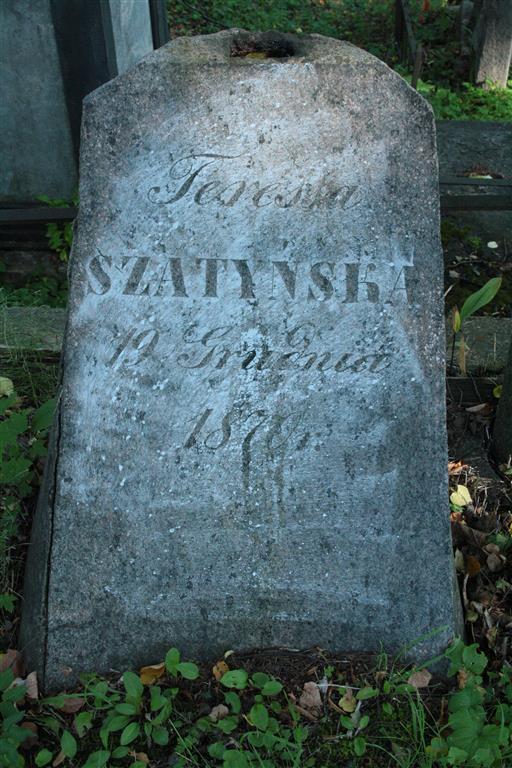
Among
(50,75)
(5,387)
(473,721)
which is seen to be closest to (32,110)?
(50,75)

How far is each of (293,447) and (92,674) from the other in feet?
2.53

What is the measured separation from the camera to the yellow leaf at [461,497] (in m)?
2.68

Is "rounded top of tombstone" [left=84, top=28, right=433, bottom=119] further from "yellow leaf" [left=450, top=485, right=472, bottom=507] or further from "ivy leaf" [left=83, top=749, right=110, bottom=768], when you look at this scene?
"ivy leaf" [left=83, top=749, right=110, bottom=768]

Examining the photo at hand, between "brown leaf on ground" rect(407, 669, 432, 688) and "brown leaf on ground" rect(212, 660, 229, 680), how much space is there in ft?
1.54

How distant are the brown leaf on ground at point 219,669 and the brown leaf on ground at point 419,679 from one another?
470 millimetres

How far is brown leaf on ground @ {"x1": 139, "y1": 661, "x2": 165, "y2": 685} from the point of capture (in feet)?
6.86

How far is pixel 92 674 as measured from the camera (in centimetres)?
209

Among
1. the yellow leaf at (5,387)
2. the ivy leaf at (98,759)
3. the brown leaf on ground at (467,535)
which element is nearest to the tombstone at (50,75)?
the yellow leaf at (5,387)

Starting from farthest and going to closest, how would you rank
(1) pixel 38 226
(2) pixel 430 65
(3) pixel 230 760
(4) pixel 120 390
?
1. (2) pixel 430 65
2. (1) pixel 38 226
3. (4) pixel 120 390
4. (3) pixel 230 760

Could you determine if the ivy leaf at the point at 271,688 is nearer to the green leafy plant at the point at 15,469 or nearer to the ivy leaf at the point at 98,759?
the ivy leaf at the point at 98,759

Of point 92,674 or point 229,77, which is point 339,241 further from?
point 92,674

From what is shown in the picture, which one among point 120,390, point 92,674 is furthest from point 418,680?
point 120,390

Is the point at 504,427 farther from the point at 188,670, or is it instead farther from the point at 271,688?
the point at 188,670

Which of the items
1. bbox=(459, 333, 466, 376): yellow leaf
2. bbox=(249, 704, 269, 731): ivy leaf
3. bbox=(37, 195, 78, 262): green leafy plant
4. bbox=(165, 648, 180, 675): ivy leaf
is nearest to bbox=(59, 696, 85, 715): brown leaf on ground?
bbox=(165, 648, 180, 675): ivy leaf
